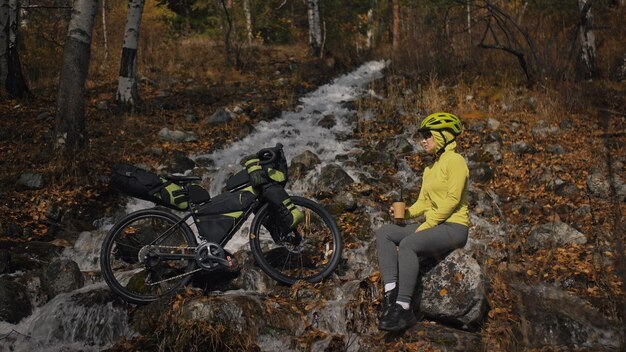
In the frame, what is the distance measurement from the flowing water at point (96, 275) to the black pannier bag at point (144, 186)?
1.08 meters

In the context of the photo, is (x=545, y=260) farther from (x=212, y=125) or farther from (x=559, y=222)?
(x=212, y=125)

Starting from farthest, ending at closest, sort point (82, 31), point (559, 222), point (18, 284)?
point (82, 31) → point (559, 222) → point (18, 284)

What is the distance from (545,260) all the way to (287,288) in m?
3.01

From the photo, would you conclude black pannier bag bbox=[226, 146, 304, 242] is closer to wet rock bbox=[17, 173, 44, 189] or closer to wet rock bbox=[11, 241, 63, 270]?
wet rock bbox=[11, 241, 63, 270]

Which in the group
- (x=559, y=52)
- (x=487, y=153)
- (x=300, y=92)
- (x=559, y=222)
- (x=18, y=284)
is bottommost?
(x=18, y=284)

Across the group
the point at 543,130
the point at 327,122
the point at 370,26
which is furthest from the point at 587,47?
the point at 370,26

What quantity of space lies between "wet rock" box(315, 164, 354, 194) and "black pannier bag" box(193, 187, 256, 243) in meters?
3.21

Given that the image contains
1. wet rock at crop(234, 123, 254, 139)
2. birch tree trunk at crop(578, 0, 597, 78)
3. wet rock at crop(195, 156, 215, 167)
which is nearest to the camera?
wet rock at crop(195, 156, 215, 167)

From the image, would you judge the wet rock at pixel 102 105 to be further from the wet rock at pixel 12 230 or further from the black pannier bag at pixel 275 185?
the black pannier bag at pixel 275 185

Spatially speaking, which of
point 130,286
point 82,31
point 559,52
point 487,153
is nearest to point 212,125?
point 82,31

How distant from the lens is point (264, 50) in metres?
20.8

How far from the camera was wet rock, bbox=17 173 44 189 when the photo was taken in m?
7.57

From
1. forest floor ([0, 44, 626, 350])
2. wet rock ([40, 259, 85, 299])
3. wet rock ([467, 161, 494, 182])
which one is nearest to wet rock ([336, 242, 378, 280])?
forest floor ([0, 44, 626, 350])

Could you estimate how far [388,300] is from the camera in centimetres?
441
